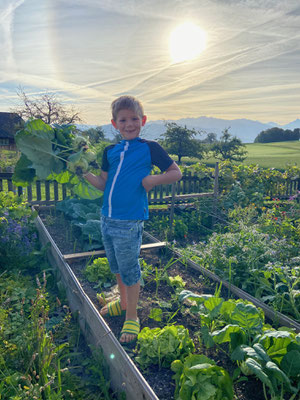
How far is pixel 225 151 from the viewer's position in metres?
28.2

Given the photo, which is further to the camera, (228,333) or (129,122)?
(129,122)

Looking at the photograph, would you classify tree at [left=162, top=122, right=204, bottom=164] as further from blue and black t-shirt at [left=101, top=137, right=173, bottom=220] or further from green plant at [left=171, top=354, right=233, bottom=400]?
green plant at [left=171, top=354, right=233, bottom=400]

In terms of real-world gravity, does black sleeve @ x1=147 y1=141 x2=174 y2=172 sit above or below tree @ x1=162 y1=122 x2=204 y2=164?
below

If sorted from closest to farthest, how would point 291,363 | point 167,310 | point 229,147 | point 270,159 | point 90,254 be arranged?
point 291,363 < point 167,310 < point 90,254 < point 229,147 < point 270,159

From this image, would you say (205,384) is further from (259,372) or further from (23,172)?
(23,172)

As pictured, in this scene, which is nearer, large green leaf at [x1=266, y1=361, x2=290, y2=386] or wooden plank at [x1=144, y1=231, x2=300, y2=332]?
large green leaf at [x1=266, y1=361, x2=290, y2=386]

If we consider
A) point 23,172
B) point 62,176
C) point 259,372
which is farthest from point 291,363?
point 23,172

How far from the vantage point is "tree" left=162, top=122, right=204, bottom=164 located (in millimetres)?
26844

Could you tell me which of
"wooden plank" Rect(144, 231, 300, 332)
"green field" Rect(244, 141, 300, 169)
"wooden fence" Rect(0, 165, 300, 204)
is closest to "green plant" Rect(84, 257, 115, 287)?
"wooden plank" Rect(144, 231, 300, 332)

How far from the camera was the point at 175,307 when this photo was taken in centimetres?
300

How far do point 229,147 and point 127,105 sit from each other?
26.6 meters

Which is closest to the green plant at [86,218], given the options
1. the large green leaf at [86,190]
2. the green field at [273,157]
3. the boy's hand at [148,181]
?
the large green leaf at [86,190]

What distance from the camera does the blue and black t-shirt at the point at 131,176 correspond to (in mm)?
2355

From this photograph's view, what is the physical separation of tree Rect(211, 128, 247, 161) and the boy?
25.9 meters
